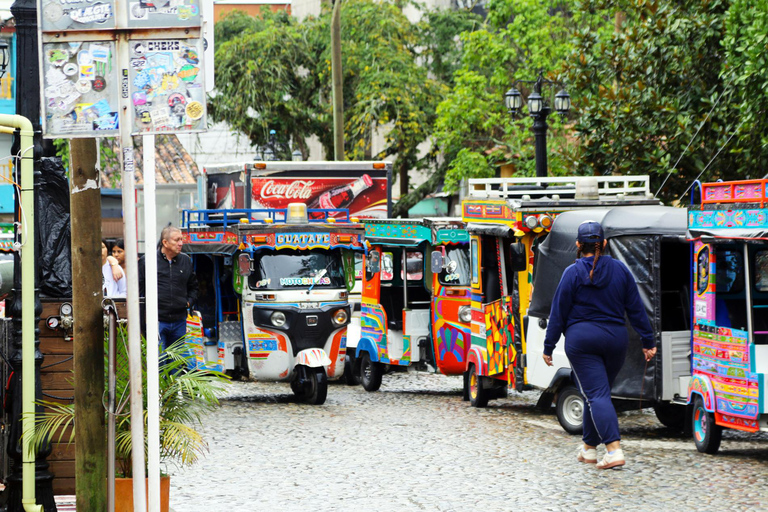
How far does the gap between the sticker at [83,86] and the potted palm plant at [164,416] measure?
A: 4.67 ft

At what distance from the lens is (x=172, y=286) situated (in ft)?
43.0

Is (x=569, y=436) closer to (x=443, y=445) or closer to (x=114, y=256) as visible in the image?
(x=443, y=445)

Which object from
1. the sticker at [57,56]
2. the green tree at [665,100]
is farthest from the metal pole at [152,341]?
the green tree at [665,100]

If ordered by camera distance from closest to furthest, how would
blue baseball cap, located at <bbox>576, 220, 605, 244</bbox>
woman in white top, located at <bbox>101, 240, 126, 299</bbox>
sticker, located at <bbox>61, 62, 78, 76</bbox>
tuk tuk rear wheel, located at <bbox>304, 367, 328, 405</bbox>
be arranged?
1. sticker, located at <bbox>61, 62, 78, 76</bbox>
2. blue baseball cap, located at <bbox>576, 220, 605, 244</bbox>
3. woman in white top, located at <bbox>101, 240, 126, 299</bbox>
4. tuk tuk rear wheel, located at <bbox>304, 367, 328, 405</bbox>

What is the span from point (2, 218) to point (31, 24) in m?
32.4

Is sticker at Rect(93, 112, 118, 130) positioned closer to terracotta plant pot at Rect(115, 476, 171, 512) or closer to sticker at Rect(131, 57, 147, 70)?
sticker at Rect(131, 57, 147, 70)

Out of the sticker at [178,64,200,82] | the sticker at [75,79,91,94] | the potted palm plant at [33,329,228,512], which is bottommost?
the potted palm plant at [33,329,228,512]

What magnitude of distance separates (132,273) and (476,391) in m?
8.95

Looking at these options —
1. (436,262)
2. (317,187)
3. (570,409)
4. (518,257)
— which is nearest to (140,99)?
(570,409)

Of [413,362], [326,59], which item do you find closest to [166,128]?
[413,362]

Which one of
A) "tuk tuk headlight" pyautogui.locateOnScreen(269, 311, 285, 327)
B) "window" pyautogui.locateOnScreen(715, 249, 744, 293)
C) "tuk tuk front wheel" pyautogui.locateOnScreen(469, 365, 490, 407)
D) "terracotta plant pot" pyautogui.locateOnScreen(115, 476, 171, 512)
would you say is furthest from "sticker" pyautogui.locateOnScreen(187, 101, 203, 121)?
"tuk tuk headlight" pyautogui.locateOnScreen(269, 311, 285, 327)

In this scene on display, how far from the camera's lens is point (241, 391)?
1653 cm

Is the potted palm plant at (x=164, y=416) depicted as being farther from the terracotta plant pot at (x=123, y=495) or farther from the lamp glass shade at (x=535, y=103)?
the lamp glass shade at (x=535, y=103)

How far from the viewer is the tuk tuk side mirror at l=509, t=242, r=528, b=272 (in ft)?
42.1
